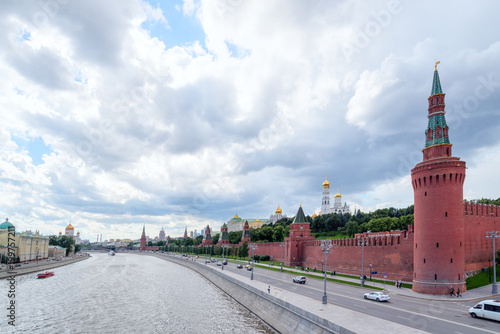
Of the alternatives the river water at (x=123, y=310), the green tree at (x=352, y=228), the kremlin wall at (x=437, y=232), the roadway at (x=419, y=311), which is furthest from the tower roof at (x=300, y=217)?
the roadway at (x=419, y=311)

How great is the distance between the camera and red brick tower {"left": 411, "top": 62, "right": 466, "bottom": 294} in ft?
114

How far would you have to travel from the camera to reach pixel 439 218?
35875mm

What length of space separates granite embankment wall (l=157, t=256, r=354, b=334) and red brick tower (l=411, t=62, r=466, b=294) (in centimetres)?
1788

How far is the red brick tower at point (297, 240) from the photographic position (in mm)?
71062

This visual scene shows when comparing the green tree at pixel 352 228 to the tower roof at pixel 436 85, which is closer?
the tower roof at pixel 436 85

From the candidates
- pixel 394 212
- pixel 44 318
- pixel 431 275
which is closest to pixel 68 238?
pixel 44 318

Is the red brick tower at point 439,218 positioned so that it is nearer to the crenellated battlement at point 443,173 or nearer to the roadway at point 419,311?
the crenellated battlement at point 443,173

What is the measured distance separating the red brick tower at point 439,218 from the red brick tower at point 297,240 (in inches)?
1408

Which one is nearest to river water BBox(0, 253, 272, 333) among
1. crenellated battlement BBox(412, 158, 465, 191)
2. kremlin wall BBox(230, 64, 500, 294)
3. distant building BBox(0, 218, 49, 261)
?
kremlin wall BBox(230, 64, 500, 294)

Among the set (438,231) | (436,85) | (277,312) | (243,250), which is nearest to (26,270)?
(243,250)

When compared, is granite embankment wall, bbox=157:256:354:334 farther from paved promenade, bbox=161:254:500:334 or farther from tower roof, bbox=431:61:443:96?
tower roof, bbox=431:61:443:96

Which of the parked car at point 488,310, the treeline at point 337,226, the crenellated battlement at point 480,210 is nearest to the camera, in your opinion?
the parked car at point 488,310

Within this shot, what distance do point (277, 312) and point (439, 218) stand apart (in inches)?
842

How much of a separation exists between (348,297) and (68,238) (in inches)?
5011
